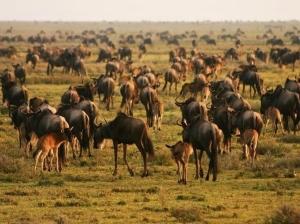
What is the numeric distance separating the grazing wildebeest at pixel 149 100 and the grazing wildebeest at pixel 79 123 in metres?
6.51

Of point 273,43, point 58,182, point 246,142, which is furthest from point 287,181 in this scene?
point 273,43

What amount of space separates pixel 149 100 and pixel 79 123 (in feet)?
23.5

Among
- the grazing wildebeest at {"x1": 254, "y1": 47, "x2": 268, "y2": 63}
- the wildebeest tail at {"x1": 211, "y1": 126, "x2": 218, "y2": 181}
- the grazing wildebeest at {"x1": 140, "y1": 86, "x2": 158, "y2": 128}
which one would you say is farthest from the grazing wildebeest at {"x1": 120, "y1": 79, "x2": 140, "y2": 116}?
the grazing wildebeest at {"x1": 254, "y1": 47, "x2": 268, "y2": 63}

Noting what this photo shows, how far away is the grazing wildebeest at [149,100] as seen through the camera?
26.6 metres

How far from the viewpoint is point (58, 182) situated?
16.5m

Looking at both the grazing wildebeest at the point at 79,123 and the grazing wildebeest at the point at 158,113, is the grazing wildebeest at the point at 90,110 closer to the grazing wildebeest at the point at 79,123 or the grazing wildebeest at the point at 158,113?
the grazing wildebeest at the point at 79,123

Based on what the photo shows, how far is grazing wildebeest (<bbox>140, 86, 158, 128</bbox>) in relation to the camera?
2658 cm

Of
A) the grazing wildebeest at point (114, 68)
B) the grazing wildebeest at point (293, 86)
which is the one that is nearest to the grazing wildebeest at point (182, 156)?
the grazing wildebeest at point (293, 86)

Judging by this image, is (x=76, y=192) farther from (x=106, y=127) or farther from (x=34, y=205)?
(x=106, y=127)

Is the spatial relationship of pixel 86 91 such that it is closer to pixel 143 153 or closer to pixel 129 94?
pixel 129 94

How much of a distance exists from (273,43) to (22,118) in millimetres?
60232

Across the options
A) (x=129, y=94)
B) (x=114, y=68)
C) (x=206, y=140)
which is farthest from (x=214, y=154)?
(x=114, y=68)

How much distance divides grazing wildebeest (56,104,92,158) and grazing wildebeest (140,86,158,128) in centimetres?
651

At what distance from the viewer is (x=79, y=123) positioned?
19828 mm
